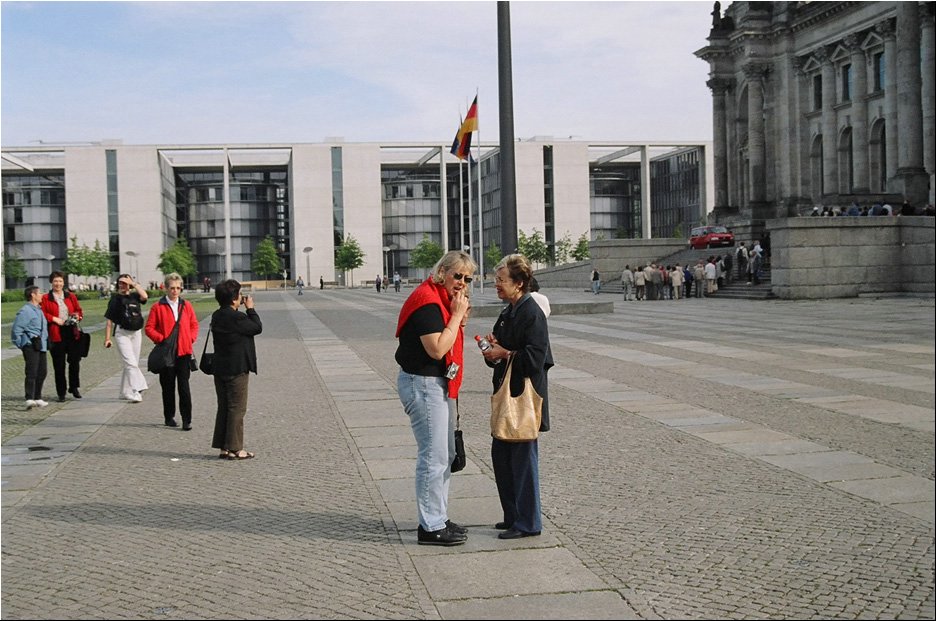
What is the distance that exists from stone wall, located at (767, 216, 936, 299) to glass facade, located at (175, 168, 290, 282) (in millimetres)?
112057

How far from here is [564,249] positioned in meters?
119

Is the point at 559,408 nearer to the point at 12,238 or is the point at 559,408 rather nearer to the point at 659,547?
the point at 659,547

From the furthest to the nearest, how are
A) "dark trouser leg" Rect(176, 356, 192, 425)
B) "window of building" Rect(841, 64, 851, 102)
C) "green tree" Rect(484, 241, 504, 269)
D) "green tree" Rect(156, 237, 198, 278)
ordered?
"green tree" Rect(484, 241, 504, 269)
"green tree" Rect(156, 237, 198, 278)
"window of building" Rect(841, 64, 851, 102)
"dark trouser leg" Rect(176, 356, 192, 425)

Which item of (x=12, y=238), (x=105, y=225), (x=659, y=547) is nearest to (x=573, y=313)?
(x=659, y=547)

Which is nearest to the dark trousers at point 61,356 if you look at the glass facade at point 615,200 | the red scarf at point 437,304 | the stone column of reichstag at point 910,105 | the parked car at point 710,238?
the red scarf at point 437,304

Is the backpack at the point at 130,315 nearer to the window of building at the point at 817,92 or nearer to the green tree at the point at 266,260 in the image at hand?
the window of building at the point at 817,92

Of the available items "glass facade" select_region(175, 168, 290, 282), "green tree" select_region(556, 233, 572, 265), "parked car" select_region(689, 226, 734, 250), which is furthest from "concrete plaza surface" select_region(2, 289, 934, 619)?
"glass facade" select_region(175, 168, 290, 282)

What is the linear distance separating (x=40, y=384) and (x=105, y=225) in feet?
381

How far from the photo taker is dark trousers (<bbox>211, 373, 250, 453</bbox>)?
947cm

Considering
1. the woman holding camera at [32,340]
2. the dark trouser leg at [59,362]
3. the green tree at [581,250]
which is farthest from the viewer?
the green tree at [581,250]

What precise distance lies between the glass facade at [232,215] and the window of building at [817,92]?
9255cm

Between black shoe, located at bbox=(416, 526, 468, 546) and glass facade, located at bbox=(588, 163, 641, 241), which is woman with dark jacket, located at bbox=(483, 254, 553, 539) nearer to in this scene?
black shoe, located at bbox=(416, 526, 468, 546)

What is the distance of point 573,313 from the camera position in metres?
33.2

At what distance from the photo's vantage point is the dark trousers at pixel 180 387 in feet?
37.9
